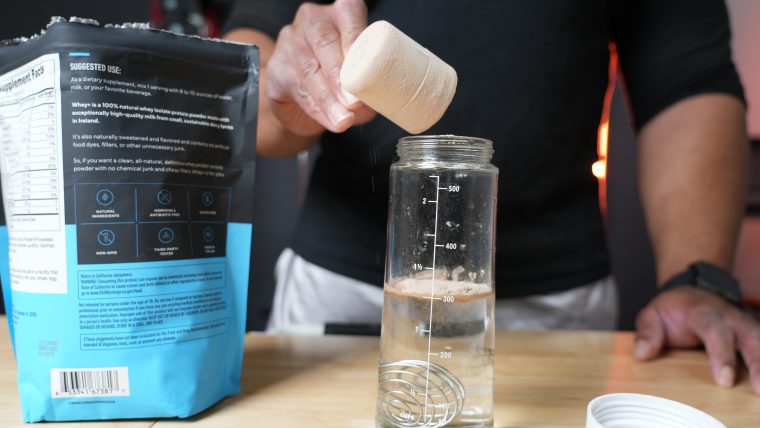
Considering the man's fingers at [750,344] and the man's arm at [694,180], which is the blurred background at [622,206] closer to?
the man's arm at [694,180]

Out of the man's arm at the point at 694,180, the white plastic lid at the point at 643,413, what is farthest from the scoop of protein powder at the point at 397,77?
the man's arm at the point at 694,180

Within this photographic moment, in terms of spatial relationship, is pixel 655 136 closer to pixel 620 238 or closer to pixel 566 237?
pixel 566 237

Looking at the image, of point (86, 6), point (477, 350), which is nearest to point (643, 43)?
point (477, 350)

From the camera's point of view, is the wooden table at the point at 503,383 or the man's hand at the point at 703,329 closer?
the wooden table at the point at 503,383

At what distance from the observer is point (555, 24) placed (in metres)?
0.98

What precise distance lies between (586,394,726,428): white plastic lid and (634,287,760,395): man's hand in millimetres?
292

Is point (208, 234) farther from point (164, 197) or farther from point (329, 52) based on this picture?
point (329, 52)

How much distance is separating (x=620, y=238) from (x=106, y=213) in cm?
251

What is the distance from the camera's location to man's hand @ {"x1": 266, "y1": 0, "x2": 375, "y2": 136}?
56cm

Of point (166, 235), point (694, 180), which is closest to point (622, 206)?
point (694, 180)

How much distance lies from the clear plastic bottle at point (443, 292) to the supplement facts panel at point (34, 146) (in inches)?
12.2

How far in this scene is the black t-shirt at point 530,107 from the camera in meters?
0.95

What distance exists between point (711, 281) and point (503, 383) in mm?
443

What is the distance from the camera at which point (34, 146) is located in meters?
0.50
